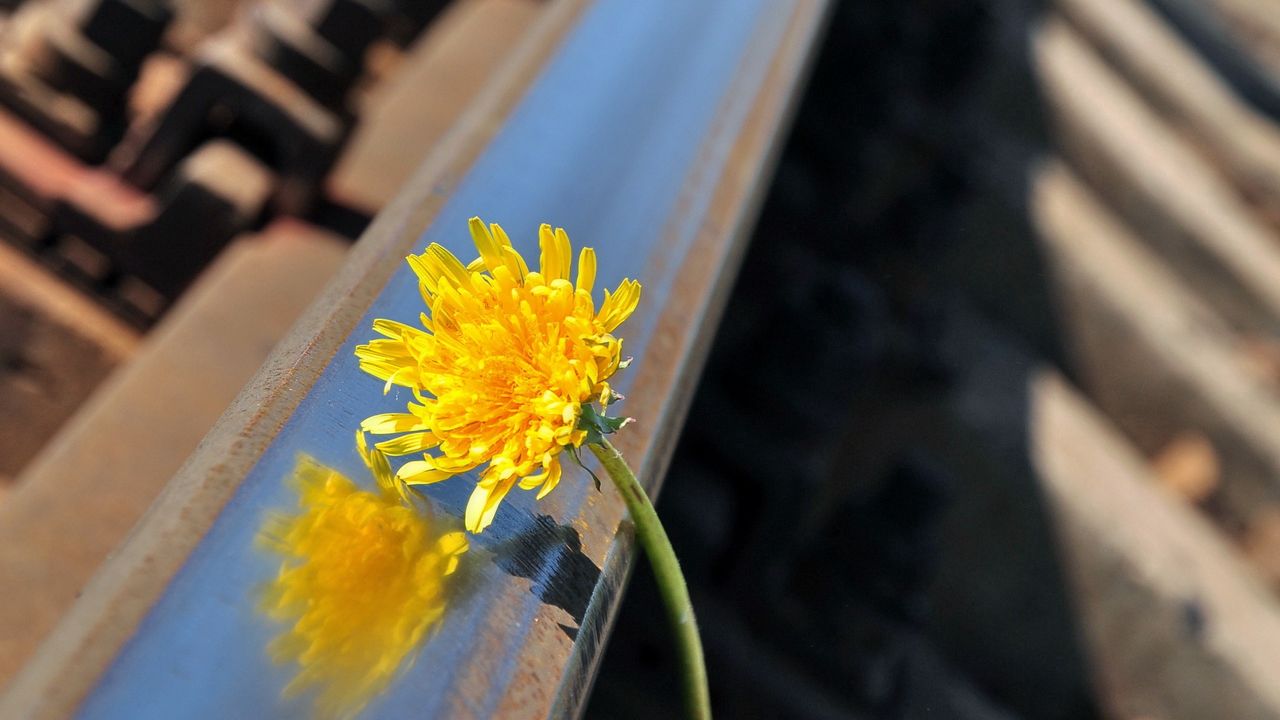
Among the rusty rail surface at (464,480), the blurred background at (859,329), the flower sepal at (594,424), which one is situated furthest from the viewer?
the blurred background at (859,329)

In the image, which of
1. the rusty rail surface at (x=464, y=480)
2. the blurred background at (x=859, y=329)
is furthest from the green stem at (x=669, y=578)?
the blurred background at (x=859, y=329)

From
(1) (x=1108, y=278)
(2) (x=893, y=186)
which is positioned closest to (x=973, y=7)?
(2) (x=893, y=186)

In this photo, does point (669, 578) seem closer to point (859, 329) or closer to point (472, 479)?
point (472, 479)

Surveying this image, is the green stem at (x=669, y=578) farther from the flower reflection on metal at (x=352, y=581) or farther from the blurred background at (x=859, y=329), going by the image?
the blurred background at (x=859, y=329)

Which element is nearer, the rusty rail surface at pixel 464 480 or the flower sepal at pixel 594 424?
the rusty rail surface at pixel 464 480

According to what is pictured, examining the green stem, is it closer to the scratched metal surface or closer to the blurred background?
the scratched metal surface

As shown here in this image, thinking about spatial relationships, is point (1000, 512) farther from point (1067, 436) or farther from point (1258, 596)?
point (1258, 596)

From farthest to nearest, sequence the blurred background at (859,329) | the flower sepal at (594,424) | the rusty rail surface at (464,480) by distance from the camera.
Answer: the blurred background at (859,329) → the flower sepal at (594,424) → the rusty rail surface at (464,480)
